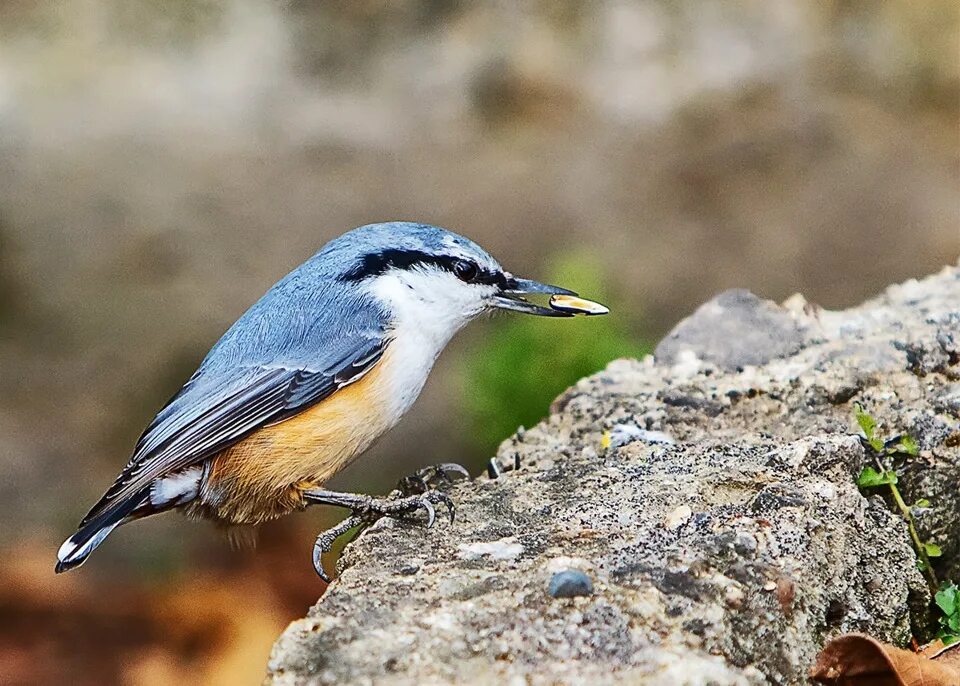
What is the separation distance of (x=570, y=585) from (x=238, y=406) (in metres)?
1.22

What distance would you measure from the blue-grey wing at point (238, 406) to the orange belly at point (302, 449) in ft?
0.09

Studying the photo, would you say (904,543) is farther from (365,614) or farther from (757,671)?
(365,614)

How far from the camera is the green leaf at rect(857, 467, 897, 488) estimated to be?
2.28m

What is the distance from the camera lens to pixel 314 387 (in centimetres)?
279

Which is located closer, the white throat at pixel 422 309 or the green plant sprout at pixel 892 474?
the green plant sprout at pixel 892 474

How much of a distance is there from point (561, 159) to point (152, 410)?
2.10m

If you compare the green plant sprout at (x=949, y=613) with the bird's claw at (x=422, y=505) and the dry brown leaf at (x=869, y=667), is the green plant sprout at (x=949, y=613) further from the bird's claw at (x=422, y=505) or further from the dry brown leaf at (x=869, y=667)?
the bird's claw at (x=422, y=505)

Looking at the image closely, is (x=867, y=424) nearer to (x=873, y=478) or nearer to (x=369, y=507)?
(x=873, y=478)

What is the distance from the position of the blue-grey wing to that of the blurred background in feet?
6.60

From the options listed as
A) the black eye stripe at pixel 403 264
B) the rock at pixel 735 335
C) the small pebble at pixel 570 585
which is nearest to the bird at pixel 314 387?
the black eye stripe at pixel 403 264

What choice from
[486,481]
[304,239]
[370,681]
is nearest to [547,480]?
[486,481]

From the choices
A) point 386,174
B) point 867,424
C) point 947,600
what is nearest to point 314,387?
point 867,424

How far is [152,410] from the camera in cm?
492

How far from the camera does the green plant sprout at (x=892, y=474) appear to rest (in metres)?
2.25
